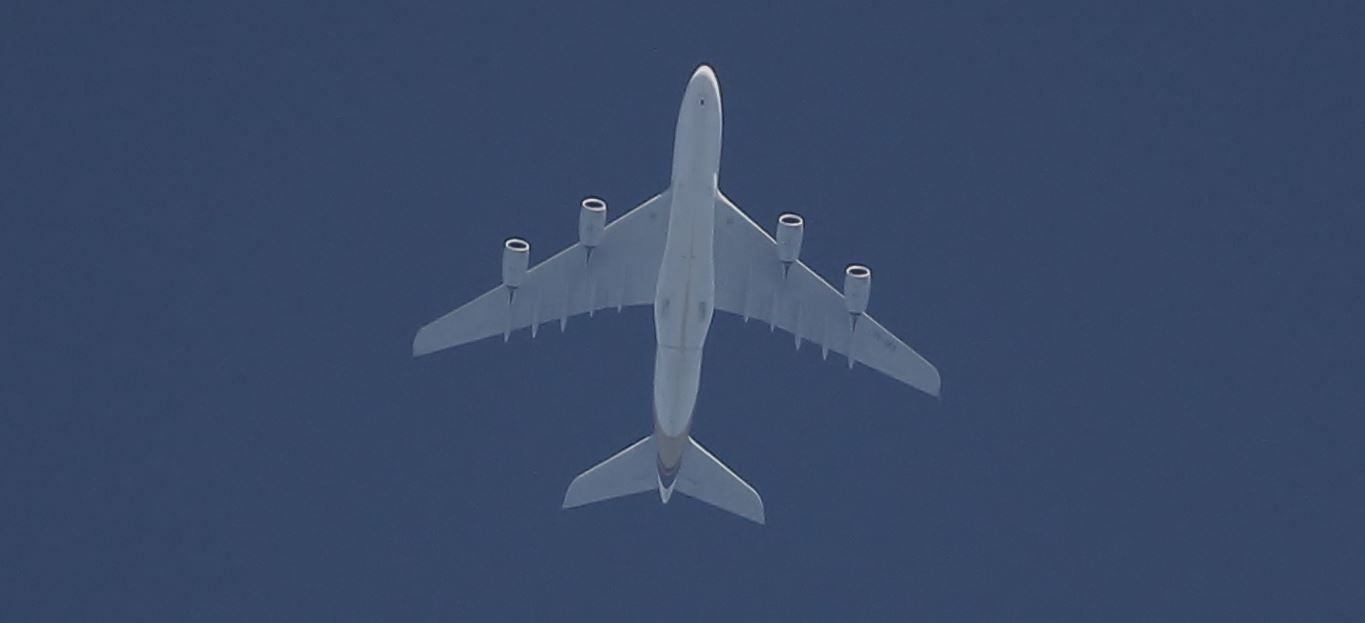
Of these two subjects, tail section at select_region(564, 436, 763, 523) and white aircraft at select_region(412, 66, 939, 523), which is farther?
tail section at select_region(564, 436, 763, 523)

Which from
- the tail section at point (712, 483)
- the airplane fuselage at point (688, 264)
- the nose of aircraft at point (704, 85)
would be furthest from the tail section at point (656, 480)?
the nose of aircraft at point (704, 85)

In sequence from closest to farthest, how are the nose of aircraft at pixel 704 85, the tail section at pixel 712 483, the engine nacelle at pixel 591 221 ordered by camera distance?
the nose of aircraft at pixel 704 85 → the engine nacelle at pixel 591 221 → the tail section at pixel 712 483

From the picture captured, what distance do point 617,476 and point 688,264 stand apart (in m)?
9.02

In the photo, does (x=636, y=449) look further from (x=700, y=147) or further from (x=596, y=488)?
(x=700, y=147)

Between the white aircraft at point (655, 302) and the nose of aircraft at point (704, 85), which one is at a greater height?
the nose of aircraft at point (704, 85)

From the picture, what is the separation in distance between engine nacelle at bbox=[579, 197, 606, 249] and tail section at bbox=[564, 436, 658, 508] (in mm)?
6259

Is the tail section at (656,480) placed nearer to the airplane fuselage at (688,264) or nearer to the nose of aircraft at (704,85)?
the airplane fuselage at (688,264)

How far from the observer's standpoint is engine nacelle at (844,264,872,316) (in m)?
62.7

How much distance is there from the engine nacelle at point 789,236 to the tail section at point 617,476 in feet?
21.9

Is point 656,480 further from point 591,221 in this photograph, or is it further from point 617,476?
point 591,221

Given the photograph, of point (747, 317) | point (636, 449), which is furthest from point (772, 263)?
point (636, 449)

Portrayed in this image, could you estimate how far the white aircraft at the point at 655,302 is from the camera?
2453 inches

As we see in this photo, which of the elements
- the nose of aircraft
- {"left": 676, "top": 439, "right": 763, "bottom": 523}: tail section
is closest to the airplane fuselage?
the nose of aircraft

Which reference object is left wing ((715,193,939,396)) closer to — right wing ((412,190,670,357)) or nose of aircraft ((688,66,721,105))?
right wing ((412,190,670,357))
